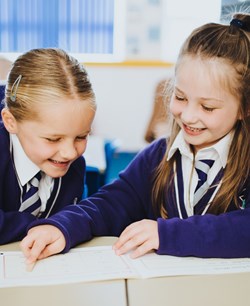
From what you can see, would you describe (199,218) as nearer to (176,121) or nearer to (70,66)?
(176,121)

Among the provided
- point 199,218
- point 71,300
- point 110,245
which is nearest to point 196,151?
point 199,218

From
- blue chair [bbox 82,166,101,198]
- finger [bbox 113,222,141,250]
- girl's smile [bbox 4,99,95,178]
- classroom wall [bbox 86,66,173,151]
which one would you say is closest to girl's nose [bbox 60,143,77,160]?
girl's smile [bbox 4,99,95,178]

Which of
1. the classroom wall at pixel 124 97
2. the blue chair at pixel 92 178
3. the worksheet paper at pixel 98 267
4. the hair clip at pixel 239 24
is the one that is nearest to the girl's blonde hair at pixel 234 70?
the hair clip at pixel 239 24

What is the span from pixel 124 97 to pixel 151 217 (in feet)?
11.1

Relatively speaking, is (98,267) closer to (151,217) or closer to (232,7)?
(151,217)

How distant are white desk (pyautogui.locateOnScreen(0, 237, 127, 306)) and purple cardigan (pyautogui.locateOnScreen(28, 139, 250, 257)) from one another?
17cm

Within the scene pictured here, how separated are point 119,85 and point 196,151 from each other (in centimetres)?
340

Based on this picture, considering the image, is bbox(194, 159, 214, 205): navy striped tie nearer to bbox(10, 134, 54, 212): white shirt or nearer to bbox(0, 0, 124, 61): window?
bbox(10, 134, 54, 212): white shirt

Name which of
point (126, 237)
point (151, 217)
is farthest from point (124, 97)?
point (126, 237)

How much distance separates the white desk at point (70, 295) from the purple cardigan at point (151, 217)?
17cm

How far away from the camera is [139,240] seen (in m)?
0.89

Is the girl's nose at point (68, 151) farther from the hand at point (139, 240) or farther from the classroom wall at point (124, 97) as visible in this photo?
the classroom wall at point (124, 97)

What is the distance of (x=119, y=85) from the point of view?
4473 mm

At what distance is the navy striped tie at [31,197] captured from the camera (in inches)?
43.6
